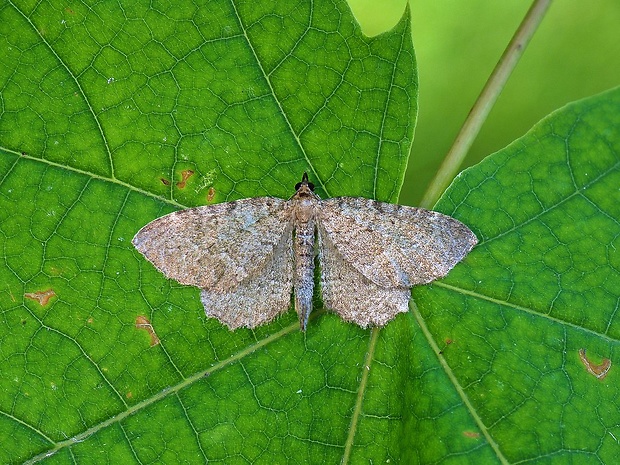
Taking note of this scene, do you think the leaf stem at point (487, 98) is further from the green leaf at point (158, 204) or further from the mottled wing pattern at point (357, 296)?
the mottled wing pattern at point (357, 296)

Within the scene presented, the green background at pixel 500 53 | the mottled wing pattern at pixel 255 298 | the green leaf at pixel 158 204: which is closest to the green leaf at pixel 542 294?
the green leaf at pixel 158 204

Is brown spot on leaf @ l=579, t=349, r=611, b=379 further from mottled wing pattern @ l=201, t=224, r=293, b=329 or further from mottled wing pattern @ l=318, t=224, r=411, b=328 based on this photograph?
mottled wing pattern @ l=201, t=224, r=293, b=329

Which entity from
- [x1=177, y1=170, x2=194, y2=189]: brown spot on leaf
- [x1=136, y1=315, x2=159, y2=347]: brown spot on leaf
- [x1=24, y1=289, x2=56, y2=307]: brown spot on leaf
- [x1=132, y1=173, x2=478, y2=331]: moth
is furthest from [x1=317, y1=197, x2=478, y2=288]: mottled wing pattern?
[x1=24, y1=289, x2=56, y2=307]: brown spot on leaf

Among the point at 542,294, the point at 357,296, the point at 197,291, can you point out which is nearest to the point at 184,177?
the point at 197,291

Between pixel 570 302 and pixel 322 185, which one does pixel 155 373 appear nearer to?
pixel 322 185

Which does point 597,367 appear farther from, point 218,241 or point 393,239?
point 218,241

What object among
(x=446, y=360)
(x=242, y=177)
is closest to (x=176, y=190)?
(x=242, y=177)

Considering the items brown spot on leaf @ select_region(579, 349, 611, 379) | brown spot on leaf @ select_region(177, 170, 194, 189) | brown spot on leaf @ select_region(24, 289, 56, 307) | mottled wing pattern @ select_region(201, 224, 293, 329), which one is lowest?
brown spot on leaf @ select_region(24, 289, 56, 307)
